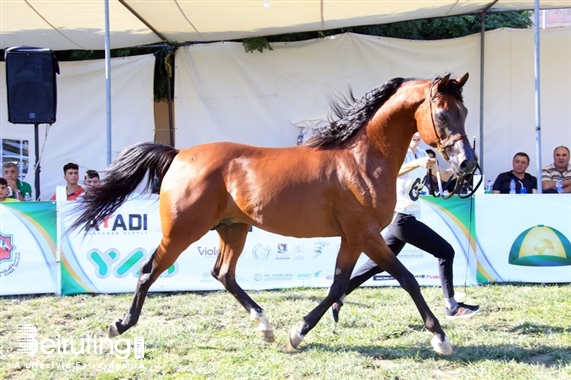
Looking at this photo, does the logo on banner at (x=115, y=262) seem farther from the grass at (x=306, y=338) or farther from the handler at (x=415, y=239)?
the handler at (x=415, y=239)

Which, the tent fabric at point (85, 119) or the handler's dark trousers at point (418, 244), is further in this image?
the tent fabric at point (85, 119)

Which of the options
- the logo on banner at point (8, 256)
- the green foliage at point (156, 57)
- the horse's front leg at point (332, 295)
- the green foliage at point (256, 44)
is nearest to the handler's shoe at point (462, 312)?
the horse's front leg at point (332, 295)

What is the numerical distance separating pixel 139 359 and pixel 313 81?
262 inches

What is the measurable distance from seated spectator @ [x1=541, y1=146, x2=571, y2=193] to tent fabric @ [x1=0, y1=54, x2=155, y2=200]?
660 cm

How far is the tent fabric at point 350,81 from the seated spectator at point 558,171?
809mm

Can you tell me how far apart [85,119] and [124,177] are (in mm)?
5631

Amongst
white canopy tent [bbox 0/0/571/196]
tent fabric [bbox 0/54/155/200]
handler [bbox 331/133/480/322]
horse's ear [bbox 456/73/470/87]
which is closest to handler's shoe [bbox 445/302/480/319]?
handler [bbox 331/133/480/322]

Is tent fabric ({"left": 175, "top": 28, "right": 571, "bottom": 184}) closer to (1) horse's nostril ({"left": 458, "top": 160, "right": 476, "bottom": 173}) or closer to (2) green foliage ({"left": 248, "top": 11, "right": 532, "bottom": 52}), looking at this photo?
(2) green foliage ({"left": 248, "top": 11, "right": 532, "bottom": 52})

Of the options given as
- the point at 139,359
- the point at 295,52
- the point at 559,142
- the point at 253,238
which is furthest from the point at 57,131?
the point at 559,142

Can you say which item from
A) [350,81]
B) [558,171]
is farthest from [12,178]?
[558,171]

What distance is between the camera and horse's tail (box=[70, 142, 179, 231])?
4.39 m

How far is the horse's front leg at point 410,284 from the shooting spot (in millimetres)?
3768

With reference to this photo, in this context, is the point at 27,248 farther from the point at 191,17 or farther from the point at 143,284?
the point at 191,17

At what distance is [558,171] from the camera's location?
27.7ft
